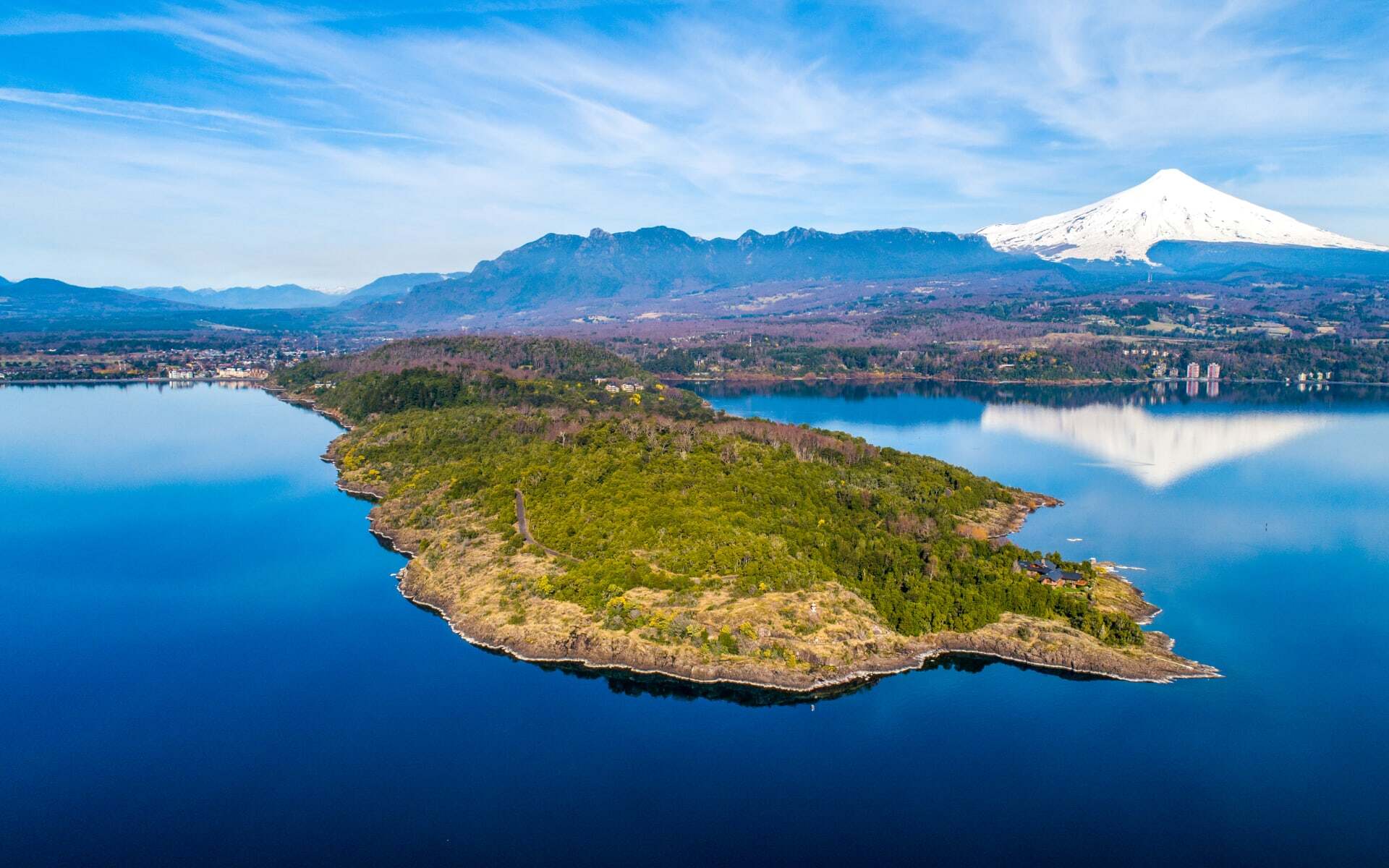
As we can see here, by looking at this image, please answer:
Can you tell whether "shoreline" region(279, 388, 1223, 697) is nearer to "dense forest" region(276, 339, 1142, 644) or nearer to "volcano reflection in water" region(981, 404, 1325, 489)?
"dense forest" region(276, 339, 1142, 644)

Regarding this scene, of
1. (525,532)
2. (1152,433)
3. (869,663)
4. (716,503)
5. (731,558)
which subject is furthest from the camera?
(1152,433)

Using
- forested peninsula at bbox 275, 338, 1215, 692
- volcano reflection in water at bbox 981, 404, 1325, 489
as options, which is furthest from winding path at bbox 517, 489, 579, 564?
volcano reflection in water at bbox 981, 404, 1325, 489

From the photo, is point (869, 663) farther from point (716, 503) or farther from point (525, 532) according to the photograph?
point (525, 532)

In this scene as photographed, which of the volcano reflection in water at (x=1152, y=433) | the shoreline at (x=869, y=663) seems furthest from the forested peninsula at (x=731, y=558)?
the volcano reflection in water at (x=1152, y=433)

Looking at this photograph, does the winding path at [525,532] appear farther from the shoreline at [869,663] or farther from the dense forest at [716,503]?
the shoreline at [869,663]

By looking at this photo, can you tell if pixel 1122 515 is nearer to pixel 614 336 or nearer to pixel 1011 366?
pixel 1011 366

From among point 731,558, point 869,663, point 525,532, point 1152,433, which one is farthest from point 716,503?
point 1152,433
